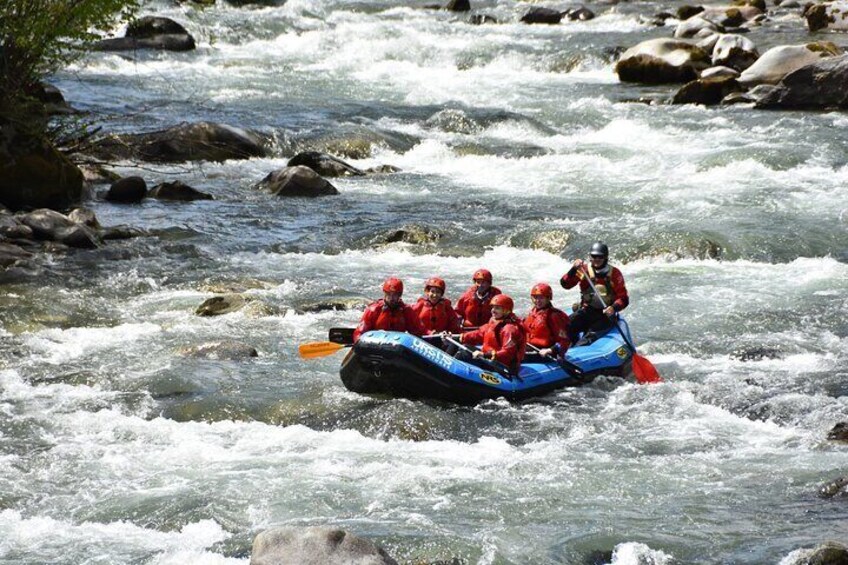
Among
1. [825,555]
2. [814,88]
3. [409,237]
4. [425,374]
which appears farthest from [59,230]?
[814,88]

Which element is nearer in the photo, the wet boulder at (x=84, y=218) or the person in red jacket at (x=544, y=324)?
the person in red jacket at (x=544, y=324)

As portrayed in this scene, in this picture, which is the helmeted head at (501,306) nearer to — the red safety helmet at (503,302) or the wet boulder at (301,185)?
the red safety helmet at (503,302)

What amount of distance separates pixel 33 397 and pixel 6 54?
220 inches

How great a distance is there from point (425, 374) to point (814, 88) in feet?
44.3

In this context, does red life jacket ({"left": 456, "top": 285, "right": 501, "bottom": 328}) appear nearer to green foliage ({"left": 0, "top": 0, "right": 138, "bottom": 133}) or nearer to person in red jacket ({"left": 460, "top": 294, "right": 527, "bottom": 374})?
person in red jacket ({"left": 460, "top": 294, "right": 527, "bottom": 374})

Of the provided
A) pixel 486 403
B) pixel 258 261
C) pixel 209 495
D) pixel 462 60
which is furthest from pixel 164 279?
pixel 462 60

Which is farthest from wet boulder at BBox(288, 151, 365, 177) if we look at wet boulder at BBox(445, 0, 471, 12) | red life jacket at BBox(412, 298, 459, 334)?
wet boulder at BBox(445, 0, 471, 12)

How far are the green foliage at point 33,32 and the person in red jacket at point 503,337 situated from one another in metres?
6.22

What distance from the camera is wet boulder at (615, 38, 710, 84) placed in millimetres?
24359

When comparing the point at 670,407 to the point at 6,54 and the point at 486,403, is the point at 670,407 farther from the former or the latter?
the point at 6,54

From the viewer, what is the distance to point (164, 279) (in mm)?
13656

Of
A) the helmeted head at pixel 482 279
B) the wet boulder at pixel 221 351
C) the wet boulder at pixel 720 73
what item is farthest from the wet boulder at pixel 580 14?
the wet boulder at pixel 221 351

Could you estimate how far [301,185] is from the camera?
17391mm

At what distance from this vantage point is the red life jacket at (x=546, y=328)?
1095 centimetres
